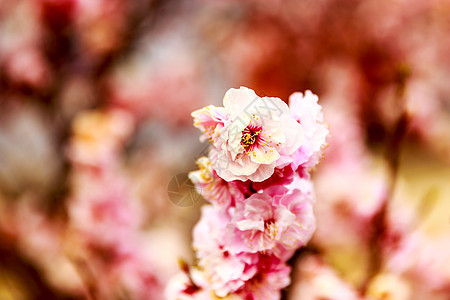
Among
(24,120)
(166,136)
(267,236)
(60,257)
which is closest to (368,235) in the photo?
(267,236)

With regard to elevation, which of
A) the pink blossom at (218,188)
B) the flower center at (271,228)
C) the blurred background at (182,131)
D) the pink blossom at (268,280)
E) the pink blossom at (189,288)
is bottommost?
the pink blossom at (268,280)

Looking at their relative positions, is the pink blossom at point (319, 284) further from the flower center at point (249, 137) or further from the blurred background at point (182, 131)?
the flower center at point (249, 137)

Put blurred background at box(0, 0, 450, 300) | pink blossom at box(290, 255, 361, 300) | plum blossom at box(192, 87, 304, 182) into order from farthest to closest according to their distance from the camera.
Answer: blurred background at box(0, 0, 450, 300), pink blossom at box(290, 255, 361, 300), plum blossom at box(192, 87, 304, 182)

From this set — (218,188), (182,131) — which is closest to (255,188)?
(218,188)

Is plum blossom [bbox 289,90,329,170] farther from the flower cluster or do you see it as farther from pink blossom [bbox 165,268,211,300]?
pink blossom [bbox 165,268,211,300]

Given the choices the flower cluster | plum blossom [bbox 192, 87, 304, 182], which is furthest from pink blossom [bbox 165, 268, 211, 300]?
plum blossom [bbox 192, 87, 304, 182]

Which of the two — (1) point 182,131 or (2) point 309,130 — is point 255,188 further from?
(1) point 182,131

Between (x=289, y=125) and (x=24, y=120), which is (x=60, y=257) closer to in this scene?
(x=24, y=120)

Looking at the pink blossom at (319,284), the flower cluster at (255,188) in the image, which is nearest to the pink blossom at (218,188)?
the flower cluster at (255,188)
